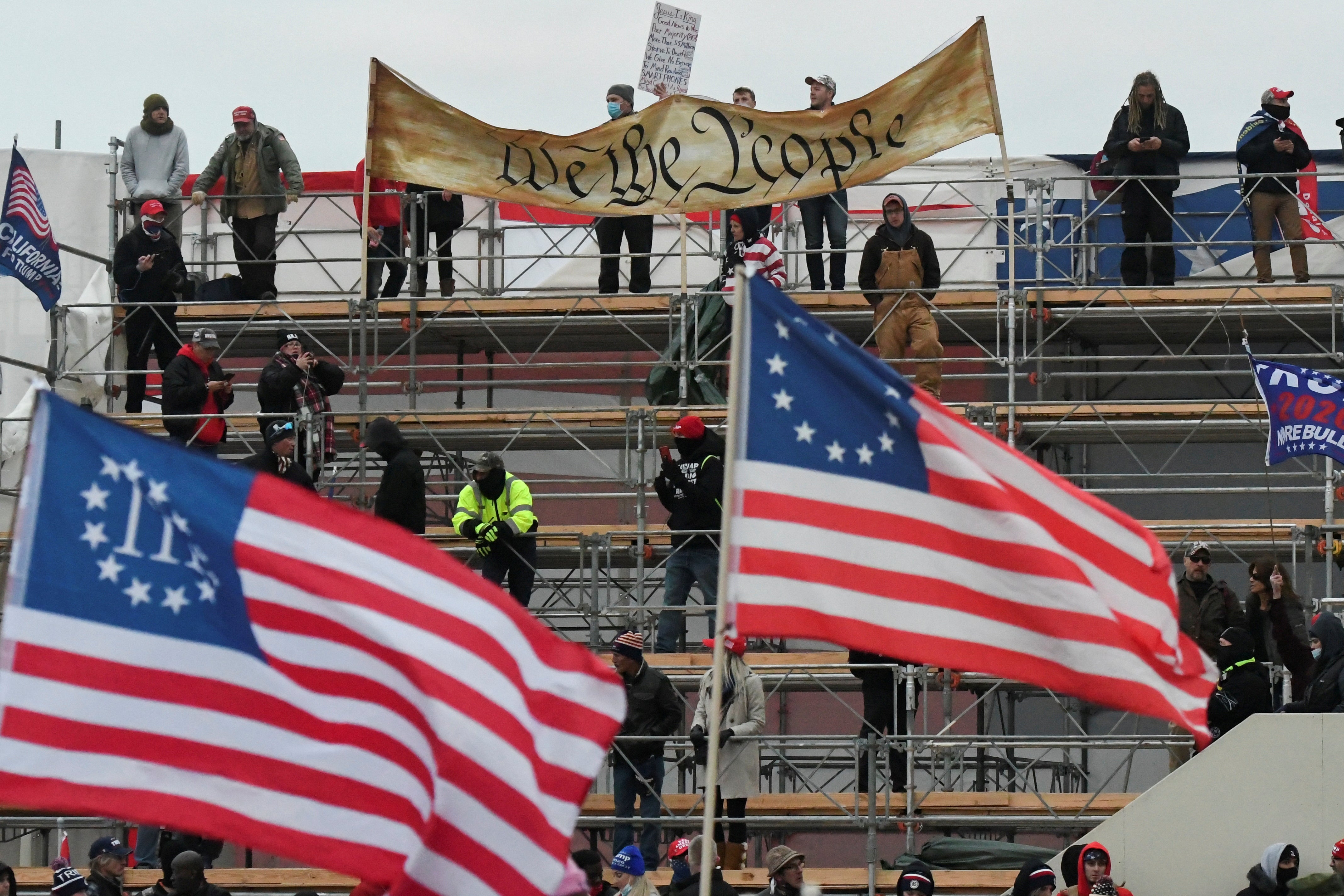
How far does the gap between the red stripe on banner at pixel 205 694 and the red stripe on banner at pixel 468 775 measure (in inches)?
2.9

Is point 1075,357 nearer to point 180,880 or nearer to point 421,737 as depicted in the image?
point 180,880

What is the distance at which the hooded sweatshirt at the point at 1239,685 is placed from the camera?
1510cm

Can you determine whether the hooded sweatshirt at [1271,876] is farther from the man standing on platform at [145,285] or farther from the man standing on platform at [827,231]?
the man standing on platform at [145,285]

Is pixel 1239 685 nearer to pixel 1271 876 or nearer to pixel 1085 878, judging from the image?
pixel 1271 876

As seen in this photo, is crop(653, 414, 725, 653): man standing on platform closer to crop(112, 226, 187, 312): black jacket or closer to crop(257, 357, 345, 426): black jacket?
crop(257, 357, 345, 426): black jacket

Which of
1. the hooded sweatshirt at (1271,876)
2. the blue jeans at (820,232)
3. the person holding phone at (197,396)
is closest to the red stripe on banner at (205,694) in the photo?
the hooded sweatshirt at (1271,876)

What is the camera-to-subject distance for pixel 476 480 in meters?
17.0

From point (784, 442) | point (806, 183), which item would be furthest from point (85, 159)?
point (784, 442)

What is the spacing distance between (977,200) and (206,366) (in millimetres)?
7946

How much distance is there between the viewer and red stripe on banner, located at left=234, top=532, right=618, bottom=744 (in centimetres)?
738

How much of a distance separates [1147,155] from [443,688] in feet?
45.9

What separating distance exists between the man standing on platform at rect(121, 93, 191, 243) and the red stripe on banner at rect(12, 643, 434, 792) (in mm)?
14111

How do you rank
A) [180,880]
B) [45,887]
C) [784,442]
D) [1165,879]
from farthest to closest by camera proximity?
[45,887] < [1165,879] < [180,880] < [784,442]

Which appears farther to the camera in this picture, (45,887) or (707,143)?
(707,143)
